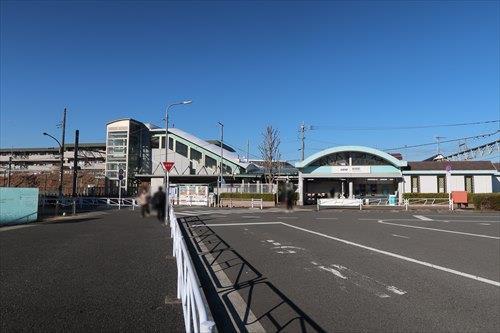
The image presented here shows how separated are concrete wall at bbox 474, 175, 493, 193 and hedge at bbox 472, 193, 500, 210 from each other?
37.4 feet

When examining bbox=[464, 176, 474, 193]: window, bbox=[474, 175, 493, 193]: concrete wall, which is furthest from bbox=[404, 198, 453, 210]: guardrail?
bbox=[474, 175, 493, 193]: concrete wall

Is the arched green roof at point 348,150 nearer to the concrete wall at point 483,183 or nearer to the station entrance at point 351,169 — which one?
the station entrance at point 351,169

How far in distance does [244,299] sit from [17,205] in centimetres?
2546

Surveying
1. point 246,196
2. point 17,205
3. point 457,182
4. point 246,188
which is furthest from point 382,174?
point 17,205

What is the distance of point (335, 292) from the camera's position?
9805 mm

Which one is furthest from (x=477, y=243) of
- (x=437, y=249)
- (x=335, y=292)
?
(x=335, y=292)

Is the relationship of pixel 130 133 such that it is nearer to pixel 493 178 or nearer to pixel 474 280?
pixel 474 280

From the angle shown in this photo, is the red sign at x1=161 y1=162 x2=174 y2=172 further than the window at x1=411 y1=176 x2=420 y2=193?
No

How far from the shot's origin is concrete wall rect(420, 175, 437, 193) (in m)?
57.9

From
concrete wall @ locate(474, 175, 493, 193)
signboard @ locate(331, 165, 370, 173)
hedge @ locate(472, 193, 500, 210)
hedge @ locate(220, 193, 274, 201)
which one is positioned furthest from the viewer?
signboard @ locate(331, 165, 370, 173)

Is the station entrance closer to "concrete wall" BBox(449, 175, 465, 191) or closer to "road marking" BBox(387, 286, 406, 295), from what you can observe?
"concrete wall" BBox(449, 175, 465, 191)

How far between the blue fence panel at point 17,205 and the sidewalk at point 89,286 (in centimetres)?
1110

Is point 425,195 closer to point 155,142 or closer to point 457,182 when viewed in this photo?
point 457,182

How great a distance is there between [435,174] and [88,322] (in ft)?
186
